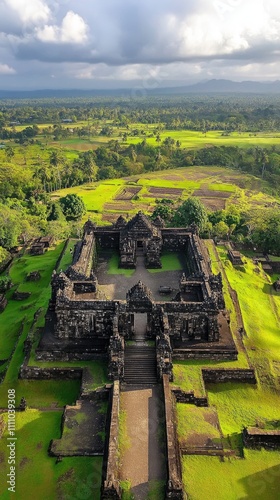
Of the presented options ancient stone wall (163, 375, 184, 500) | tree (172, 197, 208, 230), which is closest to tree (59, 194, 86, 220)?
tree (172, 197, 208, 230)

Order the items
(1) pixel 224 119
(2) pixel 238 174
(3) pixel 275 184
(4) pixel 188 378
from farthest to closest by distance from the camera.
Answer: (1) pixel 224 119 < (2) pixel 238 174 < (3) pixel 275 184 < (4) pixel 188 378


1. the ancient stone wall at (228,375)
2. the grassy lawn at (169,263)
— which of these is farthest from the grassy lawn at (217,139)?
the ancient stone wall at (228,375)

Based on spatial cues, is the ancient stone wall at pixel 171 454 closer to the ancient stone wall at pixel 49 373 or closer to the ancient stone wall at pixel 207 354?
the ancient stone wall at pixel 207 354

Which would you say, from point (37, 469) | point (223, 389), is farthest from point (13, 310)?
point (223, 389)

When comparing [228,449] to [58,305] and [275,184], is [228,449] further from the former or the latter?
[275,184]

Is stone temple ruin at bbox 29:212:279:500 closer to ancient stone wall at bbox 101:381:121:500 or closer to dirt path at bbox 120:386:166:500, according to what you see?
ancient stone wall at bbox 101:381:121:500

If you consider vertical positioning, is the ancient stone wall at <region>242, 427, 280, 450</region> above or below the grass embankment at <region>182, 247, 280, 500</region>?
above

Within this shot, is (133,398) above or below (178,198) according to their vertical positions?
above
